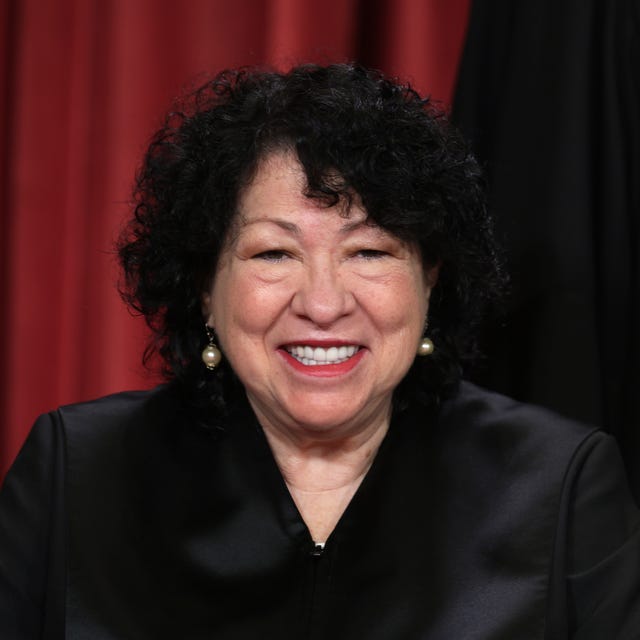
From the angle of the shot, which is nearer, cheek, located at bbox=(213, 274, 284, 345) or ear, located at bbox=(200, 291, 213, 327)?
cheek, located at bbox=(213, 274, 284, 345)

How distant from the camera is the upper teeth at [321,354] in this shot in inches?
59.3

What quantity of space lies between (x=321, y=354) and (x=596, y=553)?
0.50 m

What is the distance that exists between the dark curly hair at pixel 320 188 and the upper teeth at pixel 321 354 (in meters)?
0.19

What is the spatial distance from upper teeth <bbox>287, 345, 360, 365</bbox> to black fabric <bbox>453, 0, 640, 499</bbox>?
1.39ft

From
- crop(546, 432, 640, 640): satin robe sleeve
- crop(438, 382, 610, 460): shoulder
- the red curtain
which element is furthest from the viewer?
the red curtain

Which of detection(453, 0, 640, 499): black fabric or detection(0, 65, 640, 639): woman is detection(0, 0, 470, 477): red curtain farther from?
detection(0, 65, 640, 639): woman

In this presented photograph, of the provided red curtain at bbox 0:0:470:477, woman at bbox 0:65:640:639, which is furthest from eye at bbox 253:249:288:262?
red curtain at bbox 0:0:470:477

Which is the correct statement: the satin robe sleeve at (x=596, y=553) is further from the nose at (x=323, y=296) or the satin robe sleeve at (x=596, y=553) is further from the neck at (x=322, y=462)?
the nose at (x=323, y=296)

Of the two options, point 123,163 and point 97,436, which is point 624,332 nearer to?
point 97,436

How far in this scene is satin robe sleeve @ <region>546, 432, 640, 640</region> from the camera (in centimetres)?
143

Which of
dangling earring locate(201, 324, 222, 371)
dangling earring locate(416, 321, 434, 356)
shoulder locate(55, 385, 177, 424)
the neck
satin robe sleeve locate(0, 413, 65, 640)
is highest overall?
dangling earring locate(416, 321, 434, 356)

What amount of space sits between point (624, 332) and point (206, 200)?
75 cm

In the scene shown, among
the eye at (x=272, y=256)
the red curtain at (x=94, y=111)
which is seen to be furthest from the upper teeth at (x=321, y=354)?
the red curtain at (x=94, y=111)

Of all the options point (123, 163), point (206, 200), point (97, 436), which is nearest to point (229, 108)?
point (206, 200)
